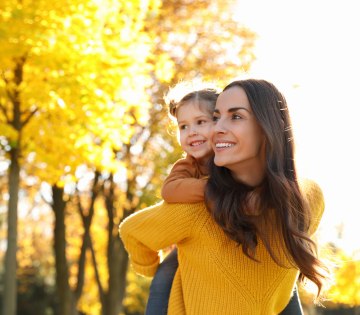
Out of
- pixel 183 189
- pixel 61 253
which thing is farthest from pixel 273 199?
pixel 61 253

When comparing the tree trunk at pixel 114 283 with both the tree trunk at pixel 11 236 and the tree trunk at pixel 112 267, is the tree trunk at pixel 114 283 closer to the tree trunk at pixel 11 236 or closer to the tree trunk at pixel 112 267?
the tree trunk at pixel 112 267

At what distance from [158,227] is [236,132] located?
0.58m

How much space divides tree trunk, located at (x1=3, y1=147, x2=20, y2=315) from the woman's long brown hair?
26.6 ft

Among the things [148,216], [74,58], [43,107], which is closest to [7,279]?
[43,107]

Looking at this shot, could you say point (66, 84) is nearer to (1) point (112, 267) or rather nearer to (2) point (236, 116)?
(2) point (236, 116)

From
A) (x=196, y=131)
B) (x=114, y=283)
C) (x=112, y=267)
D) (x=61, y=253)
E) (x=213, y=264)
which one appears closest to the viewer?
(x=213, y=264)

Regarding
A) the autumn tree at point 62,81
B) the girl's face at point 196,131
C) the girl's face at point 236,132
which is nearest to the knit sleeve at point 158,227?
the girl's face at point 236,132

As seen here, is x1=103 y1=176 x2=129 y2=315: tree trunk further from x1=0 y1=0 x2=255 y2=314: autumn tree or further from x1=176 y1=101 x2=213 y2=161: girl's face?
x1=176 y1=101 x2=213 y2=161: girl's face

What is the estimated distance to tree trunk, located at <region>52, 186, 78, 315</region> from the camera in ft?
47.3

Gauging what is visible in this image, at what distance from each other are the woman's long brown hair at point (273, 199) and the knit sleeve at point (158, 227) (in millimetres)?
135

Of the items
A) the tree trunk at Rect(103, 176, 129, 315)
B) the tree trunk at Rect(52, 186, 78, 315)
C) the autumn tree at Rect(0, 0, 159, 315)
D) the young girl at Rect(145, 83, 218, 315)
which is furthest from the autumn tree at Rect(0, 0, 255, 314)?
the tree trunk at Rect(103, 176, 129, 315)

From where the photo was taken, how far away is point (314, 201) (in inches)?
137

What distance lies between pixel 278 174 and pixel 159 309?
1078 mm

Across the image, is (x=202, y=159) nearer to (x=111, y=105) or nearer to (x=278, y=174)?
(x=278, y=174)
